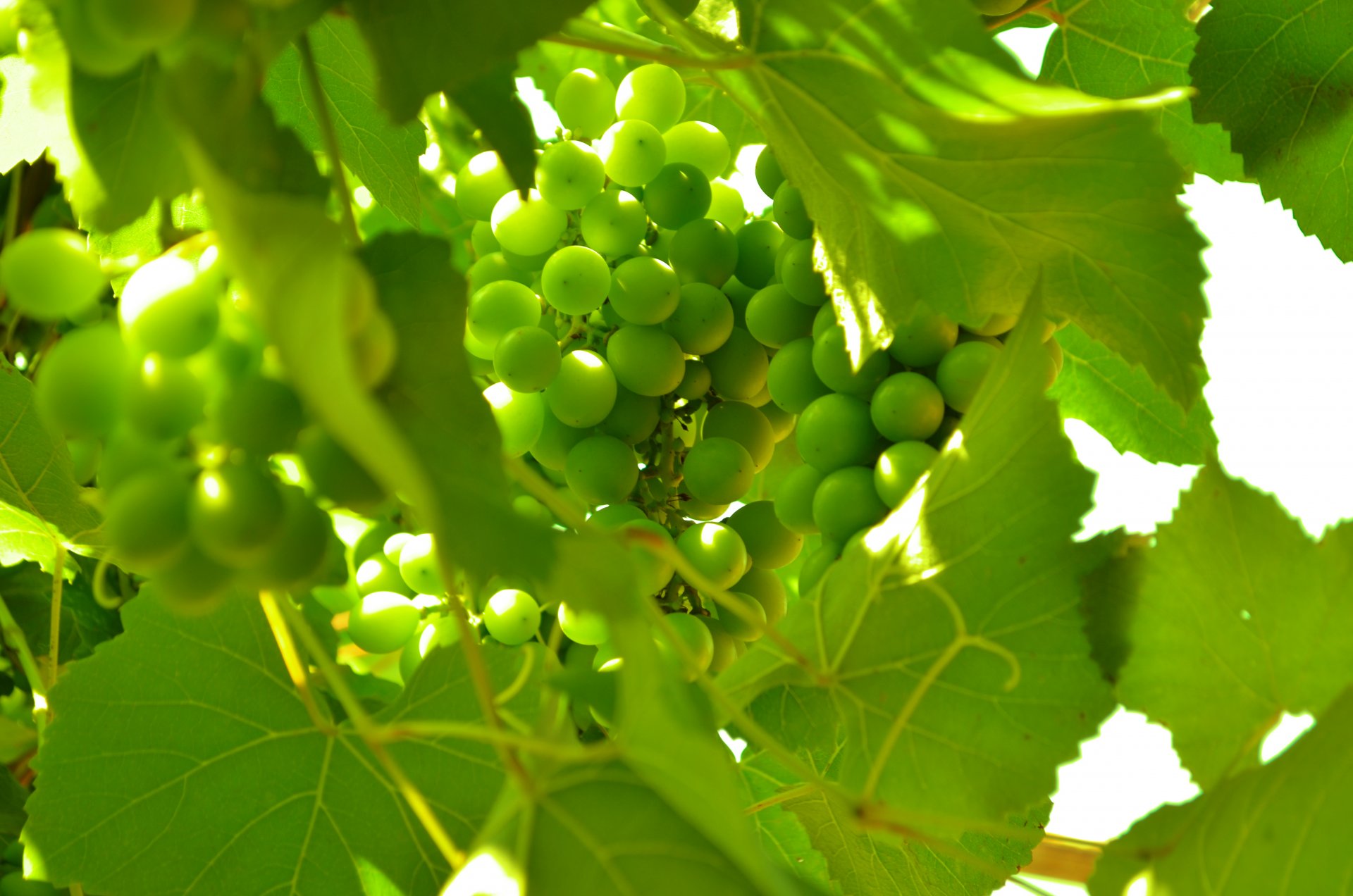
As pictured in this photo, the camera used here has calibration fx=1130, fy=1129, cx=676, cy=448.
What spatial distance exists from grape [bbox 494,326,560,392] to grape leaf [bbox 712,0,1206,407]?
154mm

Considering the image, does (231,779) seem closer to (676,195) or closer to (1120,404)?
(676,195)

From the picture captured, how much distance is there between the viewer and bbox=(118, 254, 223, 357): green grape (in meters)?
0.25

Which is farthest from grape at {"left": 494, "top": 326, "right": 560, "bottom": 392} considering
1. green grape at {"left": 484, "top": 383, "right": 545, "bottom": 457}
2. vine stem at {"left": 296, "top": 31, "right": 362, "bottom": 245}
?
vine stem at {"left": 296, "top": 31, "right": 362, "bottom": 245}

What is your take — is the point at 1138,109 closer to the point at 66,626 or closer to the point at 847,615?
the point at 847,615

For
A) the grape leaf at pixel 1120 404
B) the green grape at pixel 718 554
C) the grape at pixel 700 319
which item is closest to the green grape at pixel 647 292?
the grape at pixel 700 319

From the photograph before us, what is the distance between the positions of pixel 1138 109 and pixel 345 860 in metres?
0.42

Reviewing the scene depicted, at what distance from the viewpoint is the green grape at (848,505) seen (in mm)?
512

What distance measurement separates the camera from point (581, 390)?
0.57 metres

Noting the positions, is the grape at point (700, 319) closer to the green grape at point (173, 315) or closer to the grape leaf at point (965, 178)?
the grape leaf at point (965, 178)

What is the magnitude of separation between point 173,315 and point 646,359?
1.11ft

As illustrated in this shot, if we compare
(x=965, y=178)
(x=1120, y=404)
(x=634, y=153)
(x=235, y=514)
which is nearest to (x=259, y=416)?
(x=235, y=514)

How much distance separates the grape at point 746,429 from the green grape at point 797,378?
33 mm

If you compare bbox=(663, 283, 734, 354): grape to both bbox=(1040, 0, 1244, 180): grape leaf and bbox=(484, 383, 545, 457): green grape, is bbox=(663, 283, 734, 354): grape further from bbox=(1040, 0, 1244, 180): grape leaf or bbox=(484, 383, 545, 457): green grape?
bbox=(1040, 0, 1244, 180): grape leaf

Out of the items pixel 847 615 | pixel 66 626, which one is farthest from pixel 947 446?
pixel 66 626
